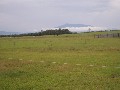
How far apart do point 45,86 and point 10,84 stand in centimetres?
209

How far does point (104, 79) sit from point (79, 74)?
7.38ft

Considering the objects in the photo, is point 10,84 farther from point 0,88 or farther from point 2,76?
point 2,76

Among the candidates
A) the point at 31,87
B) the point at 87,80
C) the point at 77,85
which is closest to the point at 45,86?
the point at 31,87

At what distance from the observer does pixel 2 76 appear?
17.3 meters

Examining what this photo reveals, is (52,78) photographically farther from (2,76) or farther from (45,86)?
(2,76)

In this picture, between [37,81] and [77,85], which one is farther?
[37,81]

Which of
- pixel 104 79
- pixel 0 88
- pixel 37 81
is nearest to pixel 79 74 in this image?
pixel 104 79

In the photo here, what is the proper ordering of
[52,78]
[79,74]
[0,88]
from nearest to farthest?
1. [0,88]
2. [52,78]
3. [79,74]

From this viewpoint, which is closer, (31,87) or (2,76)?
(31,87)

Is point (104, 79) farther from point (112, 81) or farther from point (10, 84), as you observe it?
point (10, 84)

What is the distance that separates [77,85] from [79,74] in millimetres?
3362

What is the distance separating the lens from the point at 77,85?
1424 cm

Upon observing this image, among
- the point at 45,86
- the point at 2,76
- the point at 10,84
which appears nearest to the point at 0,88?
the point at 10,84

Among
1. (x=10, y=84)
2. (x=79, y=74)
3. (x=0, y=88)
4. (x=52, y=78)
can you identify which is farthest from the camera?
(x=79, y=74)
